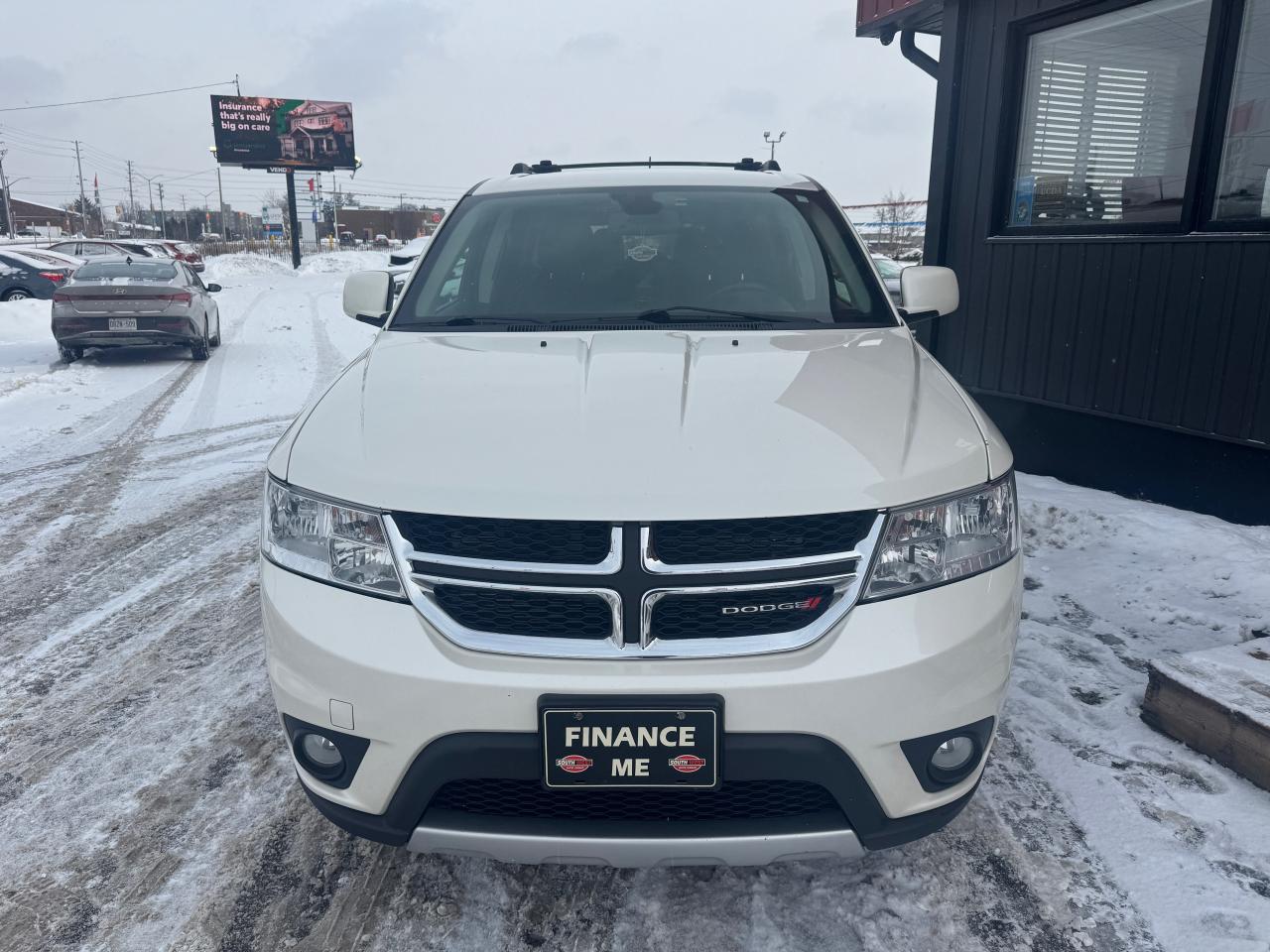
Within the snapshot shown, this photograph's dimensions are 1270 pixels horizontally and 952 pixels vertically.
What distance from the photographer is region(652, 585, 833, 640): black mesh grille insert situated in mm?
1813

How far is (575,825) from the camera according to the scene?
5.86ft

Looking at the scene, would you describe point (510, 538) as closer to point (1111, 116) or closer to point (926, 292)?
point (926, 292)

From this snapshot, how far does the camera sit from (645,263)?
10.3 ft

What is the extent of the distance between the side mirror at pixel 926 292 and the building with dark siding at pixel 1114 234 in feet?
7.68

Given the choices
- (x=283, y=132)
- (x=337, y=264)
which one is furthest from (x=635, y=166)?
(x=283, y=132)

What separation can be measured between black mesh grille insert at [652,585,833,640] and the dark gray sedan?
462 inches

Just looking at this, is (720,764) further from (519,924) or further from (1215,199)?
(1215,199)

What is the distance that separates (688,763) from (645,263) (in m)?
1.90

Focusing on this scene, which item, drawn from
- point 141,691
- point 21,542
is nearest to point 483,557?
point 141,691

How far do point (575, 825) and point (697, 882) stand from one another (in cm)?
59

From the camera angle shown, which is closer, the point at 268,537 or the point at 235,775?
the point at 268,537

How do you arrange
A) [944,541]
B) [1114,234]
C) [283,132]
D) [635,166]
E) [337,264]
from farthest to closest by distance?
[337,264], [283,132], [1114,234], [635,166], [944,541]

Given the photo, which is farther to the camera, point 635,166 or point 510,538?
point 635,166

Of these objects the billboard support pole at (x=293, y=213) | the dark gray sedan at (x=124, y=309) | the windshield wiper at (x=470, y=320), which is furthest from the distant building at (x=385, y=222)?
the windshield wiper at (x=470, y=320)
